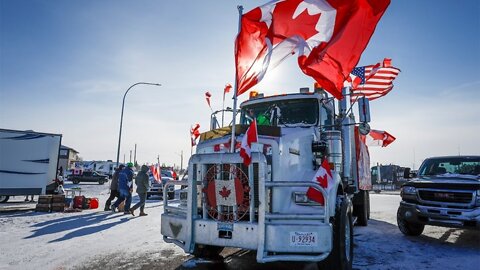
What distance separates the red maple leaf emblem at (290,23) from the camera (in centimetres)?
554

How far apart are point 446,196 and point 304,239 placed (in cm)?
520

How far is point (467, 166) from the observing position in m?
8.45

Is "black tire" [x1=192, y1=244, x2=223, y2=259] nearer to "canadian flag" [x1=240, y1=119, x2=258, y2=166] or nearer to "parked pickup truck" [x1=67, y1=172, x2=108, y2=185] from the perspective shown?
"canadian flag" [x1=240, y1=119, x2=258, y2=166]

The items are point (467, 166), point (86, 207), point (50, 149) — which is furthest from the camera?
point (50, 149)

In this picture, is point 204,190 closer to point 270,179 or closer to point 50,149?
point 270,179

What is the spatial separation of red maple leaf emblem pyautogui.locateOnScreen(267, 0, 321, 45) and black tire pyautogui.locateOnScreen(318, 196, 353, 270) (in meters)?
2.80

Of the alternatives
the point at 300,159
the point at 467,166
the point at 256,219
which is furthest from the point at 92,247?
the point at 467,166

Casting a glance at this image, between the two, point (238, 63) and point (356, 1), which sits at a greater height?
point (356, 1)

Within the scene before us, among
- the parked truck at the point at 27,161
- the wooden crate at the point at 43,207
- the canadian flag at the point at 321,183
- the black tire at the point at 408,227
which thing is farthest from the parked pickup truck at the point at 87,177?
the canadian flag at the point at 321,183

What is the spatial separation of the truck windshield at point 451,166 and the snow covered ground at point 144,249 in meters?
1.62

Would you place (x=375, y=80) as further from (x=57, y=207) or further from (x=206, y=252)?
(x=57, y=207)

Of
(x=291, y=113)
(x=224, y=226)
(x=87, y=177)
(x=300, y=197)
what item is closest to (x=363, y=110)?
(x=291, y=113)

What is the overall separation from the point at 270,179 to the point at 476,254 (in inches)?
197

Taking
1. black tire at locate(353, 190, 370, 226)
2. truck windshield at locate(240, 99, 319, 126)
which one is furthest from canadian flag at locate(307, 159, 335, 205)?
black tire at locate(353, 190, 370, 226)
